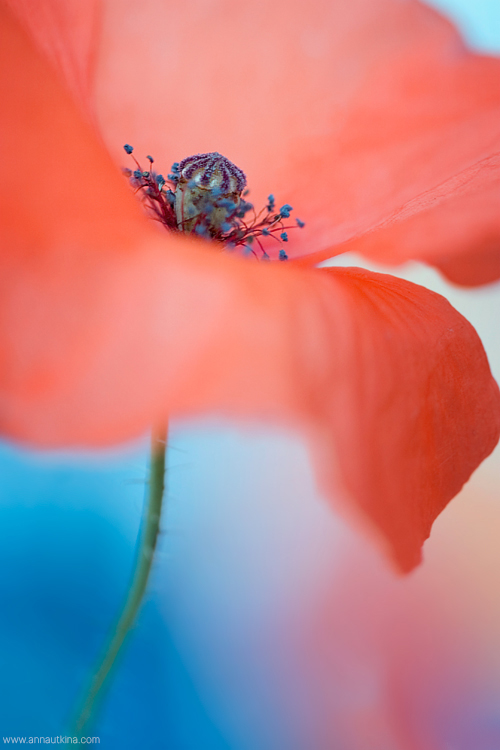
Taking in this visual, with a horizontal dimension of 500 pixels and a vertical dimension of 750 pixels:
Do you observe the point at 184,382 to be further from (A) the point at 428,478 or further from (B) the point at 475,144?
(B) the point at 475,144

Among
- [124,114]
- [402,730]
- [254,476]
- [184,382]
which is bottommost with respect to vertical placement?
[402,730]

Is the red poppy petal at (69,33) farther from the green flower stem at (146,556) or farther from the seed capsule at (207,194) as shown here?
the green flower stem at (146,556)

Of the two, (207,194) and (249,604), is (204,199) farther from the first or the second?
(249,604)

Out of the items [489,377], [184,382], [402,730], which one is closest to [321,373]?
[184,382]

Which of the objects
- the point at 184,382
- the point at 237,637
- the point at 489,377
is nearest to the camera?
the point at 184,382

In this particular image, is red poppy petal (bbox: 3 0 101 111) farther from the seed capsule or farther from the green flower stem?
the green flower stem

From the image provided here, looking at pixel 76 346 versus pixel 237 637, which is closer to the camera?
pixel 76 346
